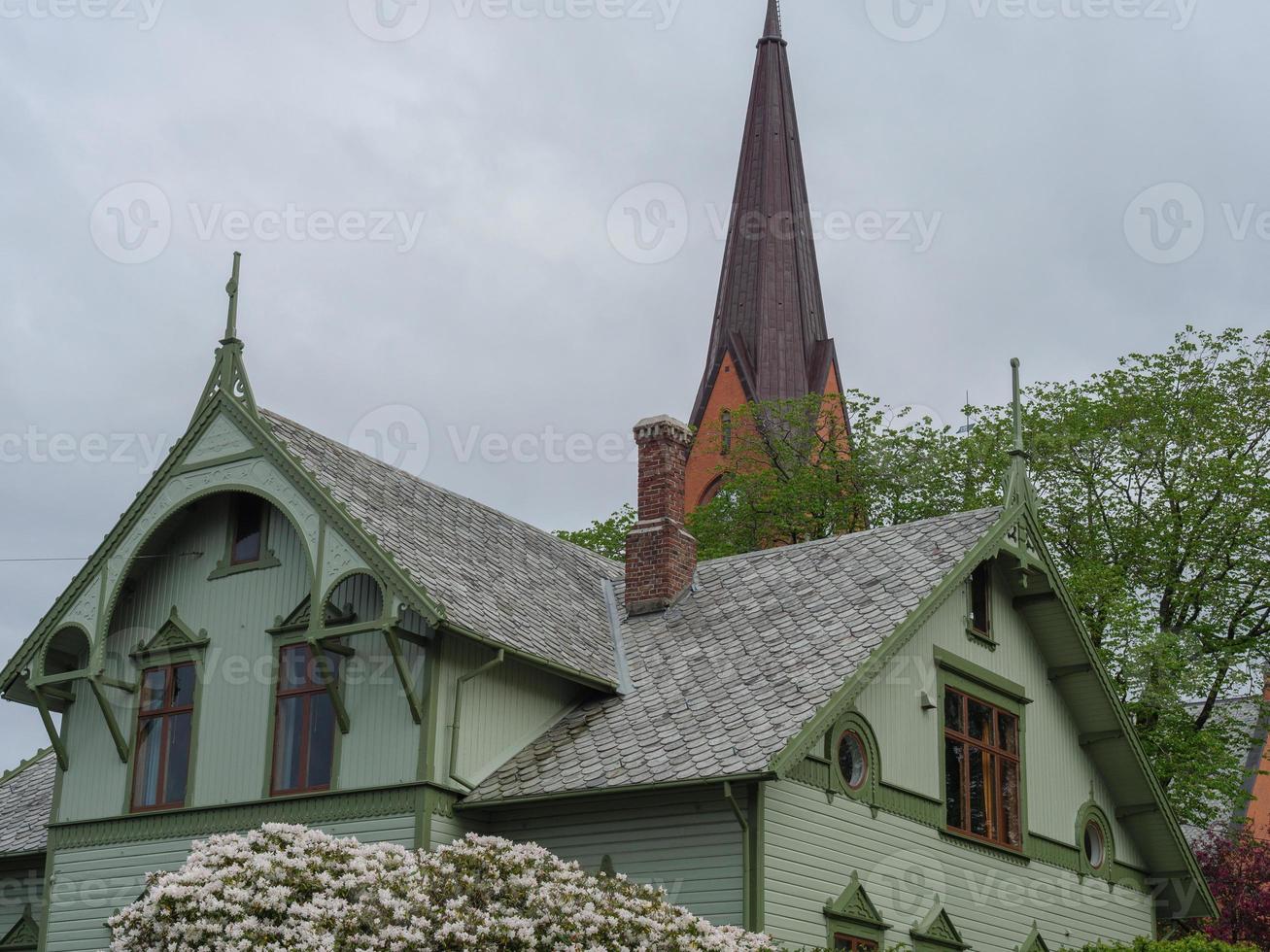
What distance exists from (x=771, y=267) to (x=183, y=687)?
145ft

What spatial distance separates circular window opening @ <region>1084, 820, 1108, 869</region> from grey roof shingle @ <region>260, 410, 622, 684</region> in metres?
7.99

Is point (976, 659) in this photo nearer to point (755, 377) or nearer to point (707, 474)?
point (707, 474)

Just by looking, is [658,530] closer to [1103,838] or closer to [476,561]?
[476,561]

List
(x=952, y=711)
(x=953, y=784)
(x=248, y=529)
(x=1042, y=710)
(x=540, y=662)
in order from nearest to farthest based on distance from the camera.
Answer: (x=540, y=662) < (x=248, y=529) < (x=953, y=784) < (x=952, y=711) < (x=1042, y=710)

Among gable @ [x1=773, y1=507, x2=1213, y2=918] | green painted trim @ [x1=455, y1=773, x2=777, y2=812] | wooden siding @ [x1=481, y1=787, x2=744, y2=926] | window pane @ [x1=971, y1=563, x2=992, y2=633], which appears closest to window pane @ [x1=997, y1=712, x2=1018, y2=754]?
gable @ [x1=773, y1=507, x2=1213, y2=918]

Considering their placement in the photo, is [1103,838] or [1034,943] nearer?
[1034,943]

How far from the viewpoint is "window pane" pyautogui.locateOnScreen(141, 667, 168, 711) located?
2206cm

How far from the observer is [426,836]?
18.9m

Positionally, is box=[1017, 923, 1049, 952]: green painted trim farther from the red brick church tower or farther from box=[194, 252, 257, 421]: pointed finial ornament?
the red brick church tower

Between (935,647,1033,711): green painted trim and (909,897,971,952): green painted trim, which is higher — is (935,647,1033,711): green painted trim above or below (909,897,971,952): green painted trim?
above

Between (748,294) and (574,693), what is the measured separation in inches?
1678

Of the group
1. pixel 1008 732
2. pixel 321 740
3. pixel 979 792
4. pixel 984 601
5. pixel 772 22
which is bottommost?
pixel 979 792

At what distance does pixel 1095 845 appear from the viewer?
2561 cm

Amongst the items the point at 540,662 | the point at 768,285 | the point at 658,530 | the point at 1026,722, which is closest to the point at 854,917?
the point at 540,662
